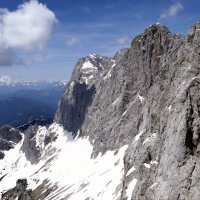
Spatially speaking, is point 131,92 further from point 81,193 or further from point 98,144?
point 81,193

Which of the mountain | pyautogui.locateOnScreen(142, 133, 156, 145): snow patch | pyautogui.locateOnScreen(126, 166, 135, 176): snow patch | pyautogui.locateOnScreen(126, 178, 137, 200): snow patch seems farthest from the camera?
pyautogui.locateOnScreen(126, 166, 135, 176): snow patch

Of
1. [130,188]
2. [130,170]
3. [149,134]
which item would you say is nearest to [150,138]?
[149,134]

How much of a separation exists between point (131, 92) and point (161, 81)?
72809 millimetres

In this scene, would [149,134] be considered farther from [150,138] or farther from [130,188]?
[130,188]

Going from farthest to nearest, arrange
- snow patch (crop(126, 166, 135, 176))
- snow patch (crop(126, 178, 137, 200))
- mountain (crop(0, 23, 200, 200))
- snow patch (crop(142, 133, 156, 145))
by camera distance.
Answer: snow patch (crop(126, 166, 135, 176)) < snow patch (crop(142, 133, 156, 145)) < snow patch (crop(126, 178, 137, 200)) < mountain (crop(0, 23, 200, 200))

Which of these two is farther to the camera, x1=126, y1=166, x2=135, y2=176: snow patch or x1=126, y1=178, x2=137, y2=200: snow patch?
x1=126, y1=166, x2=135, y2=176: snow patch

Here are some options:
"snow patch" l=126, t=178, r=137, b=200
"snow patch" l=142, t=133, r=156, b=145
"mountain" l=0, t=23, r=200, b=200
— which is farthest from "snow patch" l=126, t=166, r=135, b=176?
"snow patch" l=142, t=133, r=156, b=145

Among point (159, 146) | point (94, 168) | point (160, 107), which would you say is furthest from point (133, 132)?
point (159, 146)

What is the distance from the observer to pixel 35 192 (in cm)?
18750

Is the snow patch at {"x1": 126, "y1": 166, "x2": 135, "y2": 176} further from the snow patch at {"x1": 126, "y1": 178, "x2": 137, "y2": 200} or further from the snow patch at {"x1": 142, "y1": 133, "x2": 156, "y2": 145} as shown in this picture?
the snow patch at {"x1": 142, "y1": 133, "x2": 156, "y2": 145}

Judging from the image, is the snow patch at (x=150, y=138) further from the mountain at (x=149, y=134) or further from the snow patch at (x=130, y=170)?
the snow patch at (x=130, y=170)

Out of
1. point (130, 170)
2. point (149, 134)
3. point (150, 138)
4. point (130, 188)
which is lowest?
point (130, 188)

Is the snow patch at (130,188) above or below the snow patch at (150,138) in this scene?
below

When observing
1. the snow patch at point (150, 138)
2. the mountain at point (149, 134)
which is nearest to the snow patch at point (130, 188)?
the mountain at point (149, 134)
